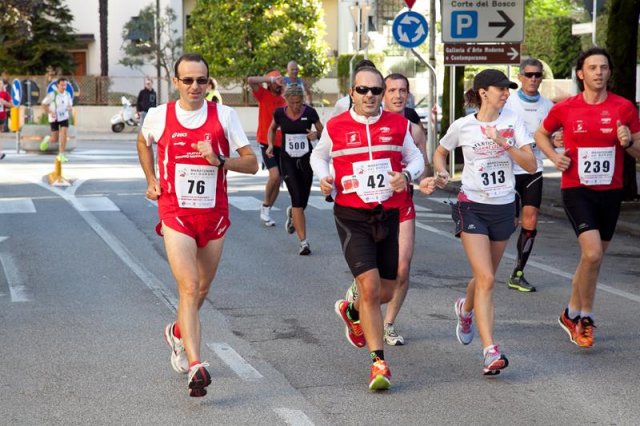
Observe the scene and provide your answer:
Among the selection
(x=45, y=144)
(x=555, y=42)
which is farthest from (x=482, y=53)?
(x=555, y=42)

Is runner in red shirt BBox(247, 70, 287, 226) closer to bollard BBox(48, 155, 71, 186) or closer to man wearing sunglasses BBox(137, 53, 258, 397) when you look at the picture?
bollard BBox(48, 155, 71, 186)

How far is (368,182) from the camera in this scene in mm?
7793

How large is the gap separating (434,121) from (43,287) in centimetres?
1461

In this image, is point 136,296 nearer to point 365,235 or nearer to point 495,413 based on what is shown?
point 365,235

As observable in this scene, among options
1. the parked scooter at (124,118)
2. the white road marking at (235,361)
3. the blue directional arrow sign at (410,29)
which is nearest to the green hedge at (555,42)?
the parked scooter at (124,118)

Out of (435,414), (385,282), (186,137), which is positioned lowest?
(435,414)

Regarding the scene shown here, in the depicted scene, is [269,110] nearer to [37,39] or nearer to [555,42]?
[37,39]

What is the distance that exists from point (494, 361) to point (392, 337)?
1390 millimetres

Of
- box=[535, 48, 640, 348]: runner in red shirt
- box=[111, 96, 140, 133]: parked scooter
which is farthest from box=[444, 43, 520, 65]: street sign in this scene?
box=[111, 96, 140, 133]: parked scooter

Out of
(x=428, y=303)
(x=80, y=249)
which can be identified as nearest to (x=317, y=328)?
(x=428, y=303)

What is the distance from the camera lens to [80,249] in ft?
46.9

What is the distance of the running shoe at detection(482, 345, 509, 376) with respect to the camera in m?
7.73

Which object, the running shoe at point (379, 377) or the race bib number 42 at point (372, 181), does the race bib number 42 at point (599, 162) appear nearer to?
the race bib number 42 at point (372, 181)

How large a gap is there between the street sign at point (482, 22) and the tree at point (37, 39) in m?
34.3
